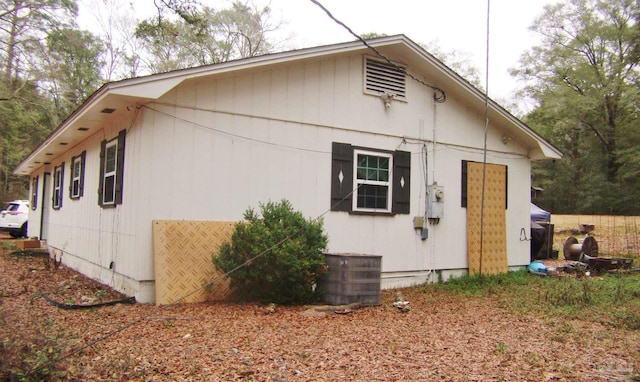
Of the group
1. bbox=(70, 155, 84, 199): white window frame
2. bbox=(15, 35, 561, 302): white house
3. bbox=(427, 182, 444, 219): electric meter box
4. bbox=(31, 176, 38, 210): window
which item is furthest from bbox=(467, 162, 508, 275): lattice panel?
bbox=(31, 176, 38, 210): window

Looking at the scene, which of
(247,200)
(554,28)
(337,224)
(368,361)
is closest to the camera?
(368,361)

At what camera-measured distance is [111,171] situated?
8.98 metres

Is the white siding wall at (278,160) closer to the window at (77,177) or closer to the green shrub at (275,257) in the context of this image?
the window at (77,177)

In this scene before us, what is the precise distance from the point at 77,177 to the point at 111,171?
12.3 ft

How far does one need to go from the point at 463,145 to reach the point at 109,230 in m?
7.42

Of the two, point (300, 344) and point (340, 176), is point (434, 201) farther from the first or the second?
point (300, 344)

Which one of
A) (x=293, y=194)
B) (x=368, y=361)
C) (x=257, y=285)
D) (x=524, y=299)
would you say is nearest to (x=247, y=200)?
(x=293, y=194)

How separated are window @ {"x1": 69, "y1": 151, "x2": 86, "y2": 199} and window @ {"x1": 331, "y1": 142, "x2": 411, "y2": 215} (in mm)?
6064

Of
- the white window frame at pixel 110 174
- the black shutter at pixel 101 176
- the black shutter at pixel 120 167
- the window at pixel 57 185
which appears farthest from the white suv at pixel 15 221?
the black shutter at pixel 120 167

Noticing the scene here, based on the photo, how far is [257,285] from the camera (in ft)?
24.8

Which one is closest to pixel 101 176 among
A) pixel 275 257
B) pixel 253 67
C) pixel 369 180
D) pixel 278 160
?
pixel 278 160

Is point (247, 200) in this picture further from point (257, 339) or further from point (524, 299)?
point (524, 299)

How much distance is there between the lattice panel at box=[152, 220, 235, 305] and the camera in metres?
7.42

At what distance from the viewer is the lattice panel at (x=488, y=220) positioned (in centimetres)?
1079
